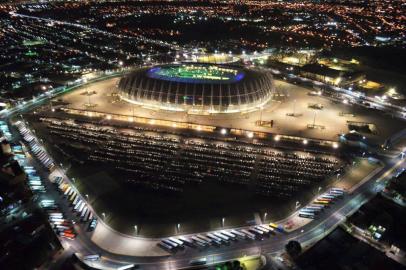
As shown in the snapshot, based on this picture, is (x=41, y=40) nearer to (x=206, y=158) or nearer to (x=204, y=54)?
(x=204, y=54)

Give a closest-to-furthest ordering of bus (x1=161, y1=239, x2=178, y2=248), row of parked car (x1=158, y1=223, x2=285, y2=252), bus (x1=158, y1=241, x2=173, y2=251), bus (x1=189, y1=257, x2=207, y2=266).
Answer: bus (x1=189, y1=257, x2=207, y2=266) < bus (x1=158, y1=241, x2=173, y2=251) < bus (x1=161, y1=239, x2=178, y2=248) < row of parked car (x1=158, y1=223, x2=285, y2=252)

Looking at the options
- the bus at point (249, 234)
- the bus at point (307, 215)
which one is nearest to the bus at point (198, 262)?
the bus at point (249, 234)

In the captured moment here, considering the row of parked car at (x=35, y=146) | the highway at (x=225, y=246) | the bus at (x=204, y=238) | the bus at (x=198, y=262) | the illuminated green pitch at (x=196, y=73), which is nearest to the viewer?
the bus at (x=198, y=262)

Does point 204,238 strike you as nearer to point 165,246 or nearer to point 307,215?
point 165,246

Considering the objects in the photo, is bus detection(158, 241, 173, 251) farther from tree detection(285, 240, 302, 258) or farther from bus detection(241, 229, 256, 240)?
tree detection(285, 240, 302, 258)

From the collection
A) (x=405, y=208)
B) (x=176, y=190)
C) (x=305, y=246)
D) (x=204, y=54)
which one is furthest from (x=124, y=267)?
(x=204, y=54)

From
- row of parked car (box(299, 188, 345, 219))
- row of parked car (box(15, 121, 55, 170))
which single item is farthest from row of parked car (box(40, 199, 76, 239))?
row of parked car (box(299, 188, 345, 219))

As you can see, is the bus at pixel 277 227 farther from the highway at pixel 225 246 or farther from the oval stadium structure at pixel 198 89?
the oval stadium structure at pixel 198 89
